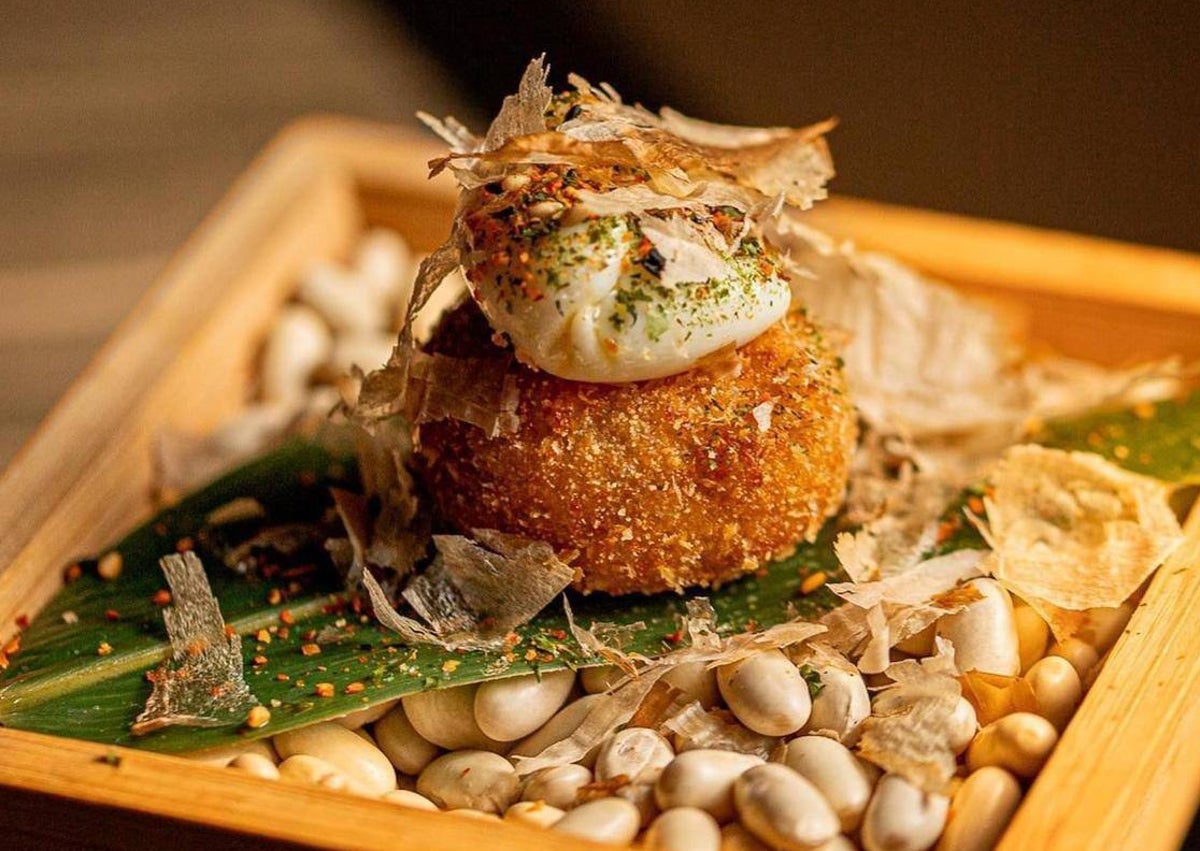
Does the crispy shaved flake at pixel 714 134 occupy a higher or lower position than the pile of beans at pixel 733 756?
higher

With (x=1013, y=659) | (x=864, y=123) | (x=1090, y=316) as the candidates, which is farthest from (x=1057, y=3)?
(x=1013, y=659)

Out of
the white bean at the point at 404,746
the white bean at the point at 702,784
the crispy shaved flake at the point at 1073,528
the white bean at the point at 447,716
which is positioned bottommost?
the white bean at the point at 404,746

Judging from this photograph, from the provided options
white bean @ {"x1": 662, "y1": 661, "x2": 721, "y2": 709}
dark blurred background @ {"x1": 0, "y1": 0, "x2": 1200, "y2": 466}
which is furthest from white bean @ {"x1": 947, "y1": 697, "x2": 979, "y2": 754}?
dark blurred background @ {"x1": 0, "y1": 0, "x2": 1200, "y2": 466}

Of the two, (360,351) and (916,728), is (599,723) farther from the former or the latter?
(360,351)

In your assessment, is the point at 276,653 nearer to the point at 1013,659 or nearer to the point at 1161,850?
the point at 1013,659

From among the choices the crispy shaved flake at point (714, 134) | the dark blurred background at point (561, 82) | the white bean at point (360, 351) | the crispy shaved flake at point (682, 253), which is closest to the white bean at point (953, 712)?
the crispy shaved flake at point (682, 253)

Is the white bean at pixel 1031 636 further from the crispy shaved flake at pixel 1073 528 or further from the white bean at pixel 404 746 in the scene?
the white bean at pixel 404 746
